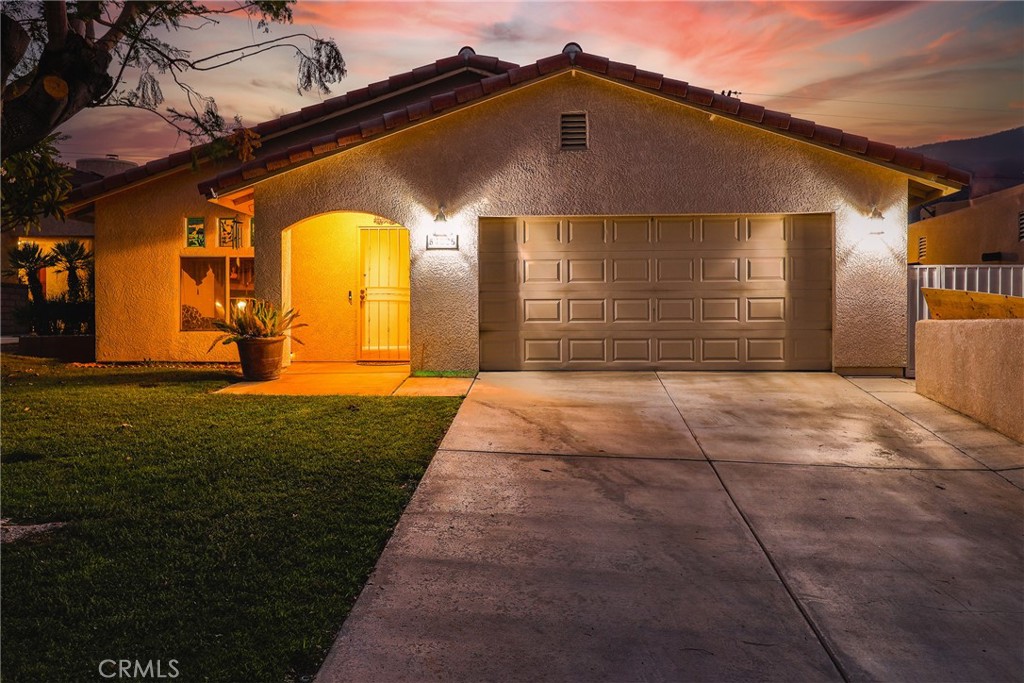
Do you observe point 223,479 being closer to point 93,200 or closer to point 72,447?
Result: point 72,447

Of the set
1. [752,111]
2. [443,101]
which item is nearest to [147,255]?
[443,101]

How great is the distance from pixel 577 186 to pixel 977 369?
5.59 meters

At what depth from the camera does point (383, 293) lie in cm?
1236

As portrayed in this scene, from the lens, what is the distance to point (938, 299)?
8570 millimetres

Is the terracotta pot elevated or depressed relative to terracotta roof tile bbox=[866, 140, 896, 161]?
depressed

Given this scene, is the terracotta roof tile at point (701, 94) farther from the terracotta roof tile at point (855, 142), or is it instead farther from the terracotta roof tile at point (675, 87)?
the terracotta roof tile at point (855, 142)

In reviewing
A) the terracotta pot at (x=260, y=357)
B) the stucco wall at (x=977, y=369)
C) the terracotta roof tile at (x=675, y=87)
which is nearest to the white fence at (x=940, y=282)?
the stucco wall at (x=977, y=369)

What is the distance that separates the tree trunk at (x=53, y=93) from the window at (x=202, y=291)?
8.21 m

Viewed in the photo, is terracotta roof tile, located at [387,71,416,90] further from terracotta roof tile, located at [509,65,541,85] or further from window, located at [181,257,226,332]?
window, located at [181,257,226,332]

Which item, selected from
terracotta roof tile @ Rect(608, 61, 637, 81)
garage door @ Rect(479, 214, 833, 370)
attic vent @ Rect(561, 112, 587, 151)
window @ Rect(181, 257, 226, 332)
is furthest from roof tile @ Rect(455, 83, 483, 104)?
window @ Rect(181, 257, 226, 332)

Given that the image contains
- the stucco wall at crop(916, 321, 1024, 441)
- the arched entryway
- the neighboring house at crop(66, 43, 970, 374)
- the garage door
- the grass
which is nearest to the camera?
the grass

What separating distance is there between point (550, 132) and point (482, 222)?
1654 mm

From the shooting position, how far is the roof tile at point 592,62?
32.7ft

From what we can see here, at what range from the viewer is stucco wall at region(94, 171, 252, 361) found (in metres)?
12.1
